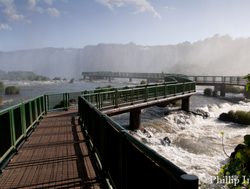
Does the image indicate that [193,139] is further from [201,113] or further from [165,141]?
[201,113]

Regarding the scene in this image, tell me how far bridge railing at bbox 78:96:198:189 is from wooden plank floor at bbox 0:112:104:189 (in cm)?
84

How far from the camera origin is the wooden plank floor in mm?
6172

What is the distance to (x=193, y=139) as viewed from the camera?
20.4 meters

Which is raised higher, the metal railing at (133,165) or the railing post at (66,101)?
the metal railing at (133,165)

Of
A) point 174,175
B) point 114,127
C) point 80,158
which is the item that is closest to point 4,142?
point 80,158

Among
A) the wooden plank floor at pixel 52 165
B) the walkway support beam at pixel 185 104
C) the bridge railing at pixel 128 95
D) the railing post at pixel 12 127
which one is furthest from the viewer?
the walkway support beam at pixel 185 104

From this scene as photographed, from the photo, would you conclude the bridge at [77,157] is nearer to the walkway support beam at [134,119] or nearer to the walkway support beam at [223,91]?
the walkway support beam at [134,119]

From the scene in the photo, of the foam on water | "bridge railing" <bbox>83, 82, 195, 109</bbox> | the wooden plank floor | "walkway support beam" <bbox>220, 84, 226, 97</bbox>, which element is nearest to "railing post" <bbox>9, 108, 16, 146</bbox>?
the wooden plank floor

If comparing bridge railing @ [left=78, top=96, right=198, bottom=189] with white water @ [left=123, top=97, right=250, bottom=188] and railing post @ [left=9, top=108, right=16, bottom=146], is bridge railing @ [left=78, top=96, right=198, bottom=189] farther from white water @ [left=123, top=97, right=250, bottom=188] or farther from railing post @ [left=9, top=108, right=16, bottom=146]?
Result: white water @ [left=123, top=97, right=250, bottom=188]

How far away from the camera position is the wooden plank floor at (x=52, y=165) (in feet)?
20.2

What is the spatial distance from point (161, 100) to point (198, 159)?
9.12 metres

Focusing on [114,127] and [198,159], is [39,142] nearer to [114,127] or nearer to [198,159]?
[114,127]

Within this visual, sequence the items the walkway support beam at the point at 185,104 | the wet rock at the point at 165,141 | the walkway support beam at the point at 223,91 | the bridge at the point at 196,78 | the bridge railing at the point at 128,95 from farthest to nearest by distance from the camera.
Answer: the bridge at the point at 196,78, the walkway support beam at the point at 223,91, the walkway support beam at the point at 185,104, the wet rock at the point at 165,141, the bridge railing at the point at 128,95

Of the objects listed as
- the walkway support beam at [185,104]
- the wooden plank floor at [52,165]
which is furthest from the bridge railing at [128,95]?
the wooden plank floor at [52,165]
